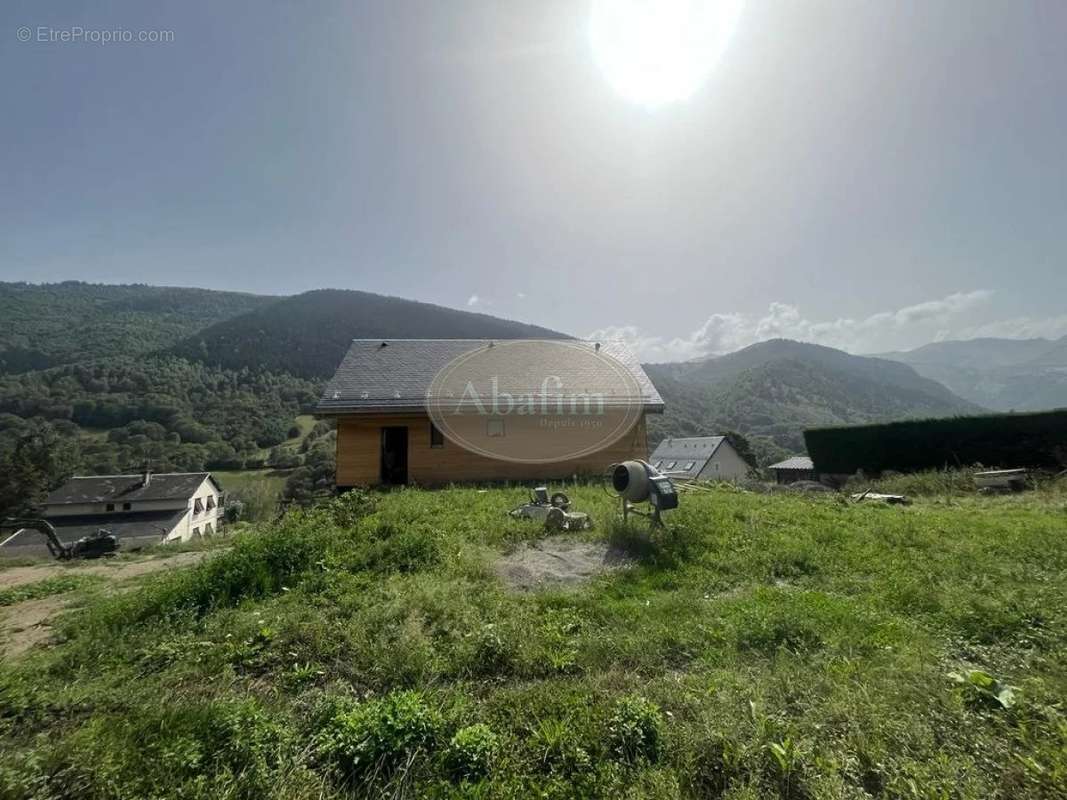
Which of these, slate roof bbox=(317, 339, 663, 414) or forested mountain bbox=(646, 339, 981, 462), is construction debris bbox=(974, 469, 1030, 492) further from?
forested mountain bbox=(646, 339, 981, 462)

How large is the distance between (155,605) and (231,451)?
56988mm

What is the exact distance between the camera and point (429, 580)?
5172mm

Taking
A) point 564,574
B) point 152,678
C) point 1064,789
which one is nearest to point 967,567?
point 1064,789

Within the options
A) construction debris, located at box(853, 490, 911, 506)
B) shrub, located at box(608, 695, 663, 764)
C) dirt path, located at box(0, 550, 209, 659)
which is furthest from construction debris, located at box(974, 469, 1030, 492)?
dirt path, located at box(0, 550, 209, 659)

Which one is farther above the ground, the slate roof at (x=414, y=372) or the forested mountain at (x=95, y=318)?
the forested mountain at (x=95, y=318)

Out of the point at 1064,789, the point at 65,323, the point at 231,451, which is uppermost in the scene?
the point at 65,323

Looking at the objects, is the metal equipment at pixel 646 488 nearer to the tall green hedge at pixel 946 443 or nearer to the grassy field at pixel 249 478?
the tall green hedge at pixel 946 443

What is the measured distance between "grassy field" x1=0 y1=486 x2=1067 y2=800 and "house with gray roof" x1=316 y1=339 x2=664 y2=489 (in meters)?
7.58

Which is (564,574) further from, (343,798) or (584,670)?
(343,798)

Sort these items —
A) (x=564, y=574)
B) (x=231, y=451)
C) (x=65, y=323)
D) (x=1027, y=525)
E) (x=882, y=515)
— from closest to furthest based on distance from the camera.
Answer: (x=564, y=574) → (x=1027, y=525) → (x=882, y=515) → (x=231, y=451) → (x=65, y=323)

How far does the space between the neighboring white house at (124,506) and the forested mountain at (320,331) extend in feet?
146

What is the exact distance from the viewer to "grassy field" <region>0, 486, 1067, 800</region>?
88.4 inches

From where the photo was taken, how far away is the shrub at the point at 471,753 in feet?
7.89

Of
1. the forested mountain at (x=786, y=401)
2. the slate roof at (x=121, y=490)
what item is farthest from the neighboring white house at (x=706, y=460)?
the slate roof at (x=121, y=490)
